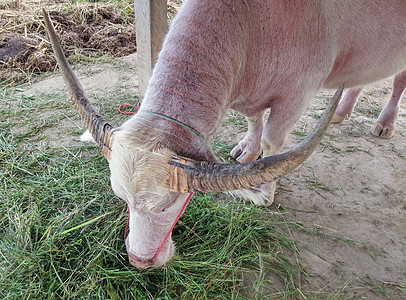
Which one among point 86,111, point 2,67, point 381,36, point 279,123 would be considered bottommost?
point 2,67

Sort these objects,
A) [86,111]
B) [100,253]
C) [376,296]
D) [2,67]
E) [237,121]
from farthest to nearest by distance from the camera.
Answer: [2,67]
[237,121]
[376,296]
[100,253]
[86,111]

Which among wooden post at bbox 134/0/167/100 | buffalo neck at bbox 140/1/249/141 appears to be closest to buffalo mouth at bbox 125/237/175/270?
buffalo neck at bbox 140/1/249/141

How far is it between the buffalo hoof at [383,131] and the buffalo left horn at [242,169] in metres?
3.23

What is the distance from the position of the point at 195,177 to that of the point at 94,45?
5.43 meters

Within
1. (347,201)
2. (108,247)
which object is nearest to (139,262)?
(108,247)

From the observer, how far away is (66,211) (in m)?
2.50

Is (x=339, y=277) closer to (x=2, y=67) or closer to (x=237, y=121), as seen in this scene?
(x=237, y=121)

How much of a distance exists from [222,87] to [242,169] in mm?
691

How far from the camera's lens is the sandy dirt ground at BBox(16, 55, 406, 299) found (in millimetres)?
2371

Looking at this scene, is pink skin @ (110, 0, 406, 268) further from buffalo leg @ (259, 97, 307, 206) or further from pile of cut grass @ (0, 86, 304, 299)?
pile of cut grass @ (0, 86, 304, 299)

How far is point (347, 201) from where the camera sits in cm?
308

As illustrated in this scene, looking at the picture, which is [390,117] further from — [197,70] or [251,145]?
[197,70]

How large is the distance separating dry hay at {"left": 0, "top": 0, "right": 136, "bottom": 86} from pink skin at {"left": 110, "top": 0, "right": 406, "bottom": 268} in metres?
4.22

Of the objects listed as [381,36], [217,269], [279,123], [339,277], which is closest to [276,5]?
[279,123]
